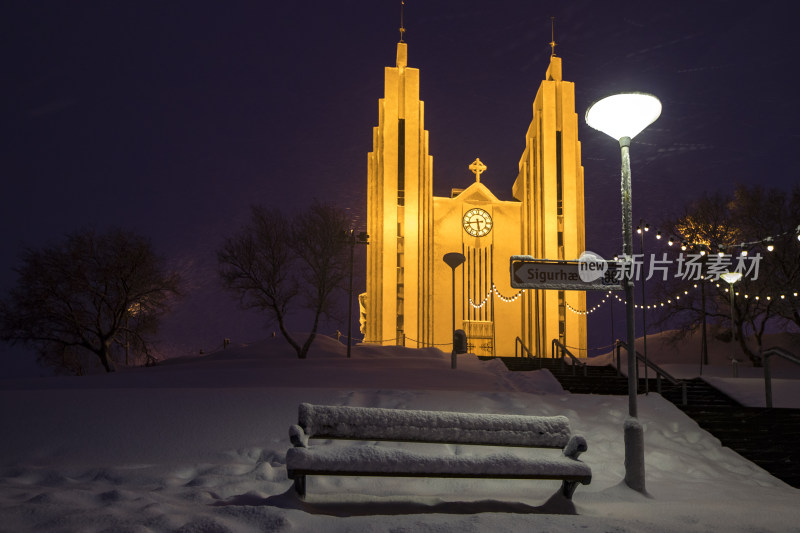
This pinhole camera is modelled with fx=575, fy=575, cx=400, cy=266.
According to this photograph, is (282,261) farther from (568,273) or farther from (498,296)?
(568,273)

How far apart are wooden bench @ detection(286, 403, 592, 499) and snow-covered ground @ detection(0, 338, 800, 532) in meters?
0.36

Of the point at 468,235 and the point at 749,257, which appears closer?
the point at 749,257

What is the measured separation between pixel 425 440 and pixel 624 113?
179 inches

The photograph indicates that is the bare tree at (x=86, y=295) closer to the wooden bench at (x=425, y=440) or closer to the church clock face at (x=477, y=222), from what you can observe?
the church clock face at (x=477, y=222)

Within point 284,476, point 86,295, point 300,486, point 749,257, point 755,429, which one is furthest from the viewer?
point 749,257

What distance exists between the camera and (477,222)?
36312mm

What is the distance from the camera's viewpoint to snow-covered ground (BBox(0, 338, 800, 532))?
171 inches

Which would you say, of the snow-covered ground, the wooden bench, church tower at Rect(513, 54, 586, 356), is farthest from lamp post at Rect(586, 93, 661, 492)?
church tower at Rect(513, 54, 586, 356)

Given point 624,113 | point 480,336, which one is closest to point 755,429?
point 624,113

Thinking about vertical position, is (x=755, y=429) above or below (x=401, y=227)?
below

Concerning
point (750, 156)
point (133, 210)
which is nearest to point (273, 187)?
point (133, 210)

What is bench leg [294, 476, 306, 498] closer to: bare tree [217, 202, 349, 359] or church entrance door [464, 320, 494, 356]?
bare tree [217, 202, 349, 359]

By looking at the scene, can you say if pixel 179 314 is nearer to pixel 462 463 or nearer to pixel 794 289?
pixel 794 289

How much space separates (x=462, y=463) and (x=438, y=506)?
1.65 ft
